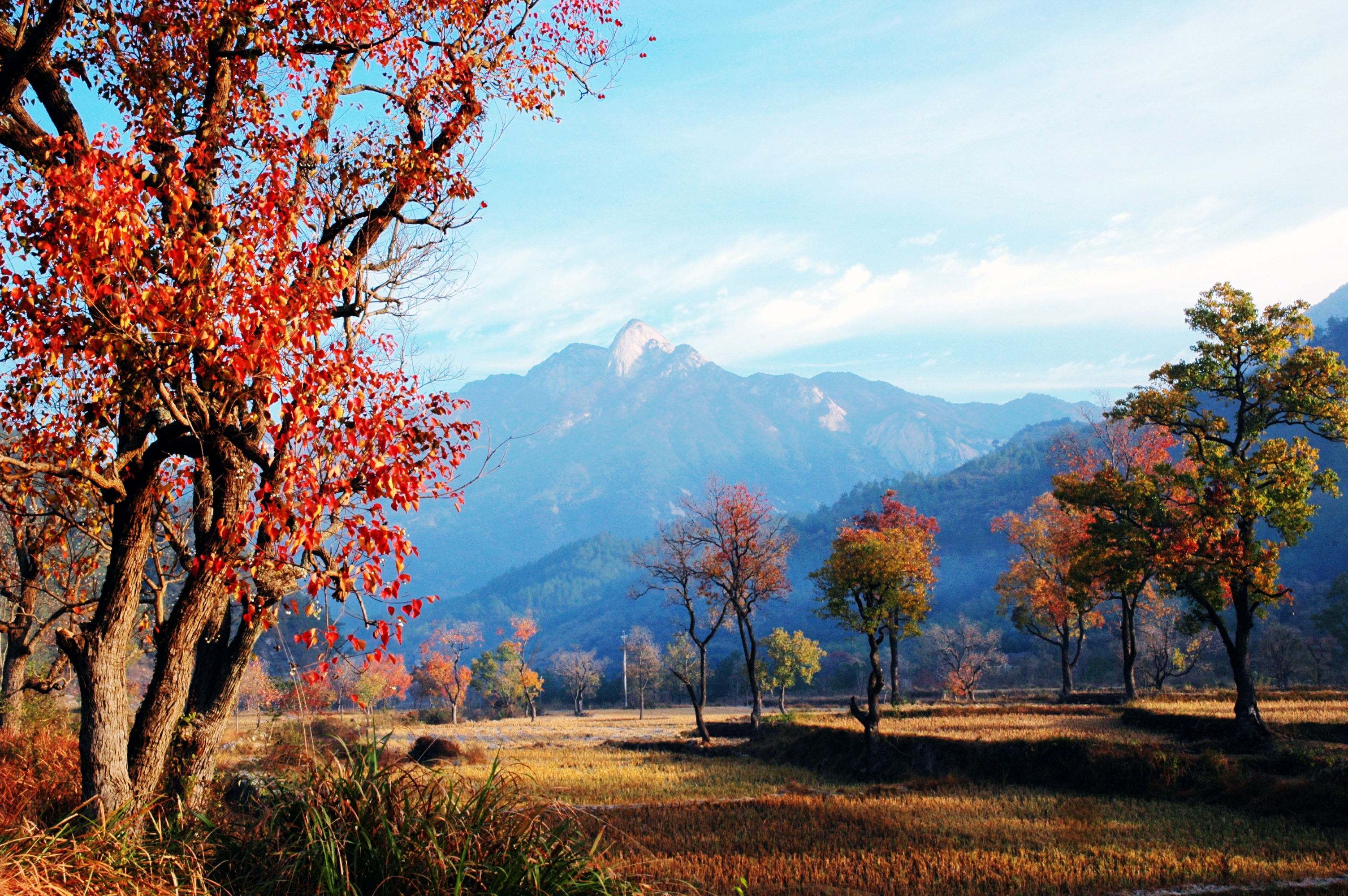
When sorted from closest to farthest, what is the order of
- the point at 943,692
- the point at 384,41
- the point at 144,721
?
the point at 144,721 → the point at 384,41 → the point at 943,692

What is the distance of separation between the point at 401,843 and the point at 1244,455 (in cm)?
2679

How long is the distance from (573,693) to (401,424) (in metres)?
102

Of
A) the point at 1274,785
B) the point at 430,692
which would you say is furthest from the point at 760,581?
the point at 430,692

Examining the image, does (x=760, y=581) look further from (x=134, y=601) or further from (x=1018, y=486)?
(x=1018, y=486)

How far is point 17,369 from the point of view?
6.92 metres

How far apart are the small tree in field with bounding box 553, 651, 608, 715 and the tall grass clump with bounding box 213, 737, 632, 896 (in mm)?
84071

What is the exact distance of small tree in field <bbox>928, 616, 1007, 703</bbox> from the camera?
57.2 meters

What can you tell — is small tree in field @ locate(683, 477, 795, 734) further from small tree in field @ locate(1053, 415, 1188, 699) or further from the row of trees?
the row of trees

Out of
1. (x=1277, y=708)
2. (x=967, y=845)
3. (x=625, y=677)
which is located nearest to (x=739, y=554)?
(x=1277, y=708)

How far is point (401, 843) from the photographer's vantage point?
17.8ft

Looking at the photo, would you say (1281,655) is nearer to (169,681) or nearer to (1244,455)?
(1244,455)

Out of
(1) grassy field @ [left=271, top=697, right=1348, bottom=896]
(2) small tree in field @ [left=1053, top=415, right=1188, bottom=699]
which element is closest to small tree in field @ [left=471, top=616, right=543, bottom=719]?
(1) grassy field @ [left=271, top=697, right=1348, bottom=896]

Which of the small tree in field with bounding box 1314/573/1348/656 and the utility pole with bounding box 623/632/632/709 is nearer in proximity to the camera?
the small tree in field with bounding box 1314/573/1348/656

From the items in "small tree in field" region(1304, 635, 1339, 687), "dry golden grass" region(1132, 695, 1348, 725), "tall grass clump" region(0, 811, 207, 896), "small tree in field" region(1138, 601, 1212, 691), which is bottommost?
"small tree in field" region(1304, 635, 1339, 687)
